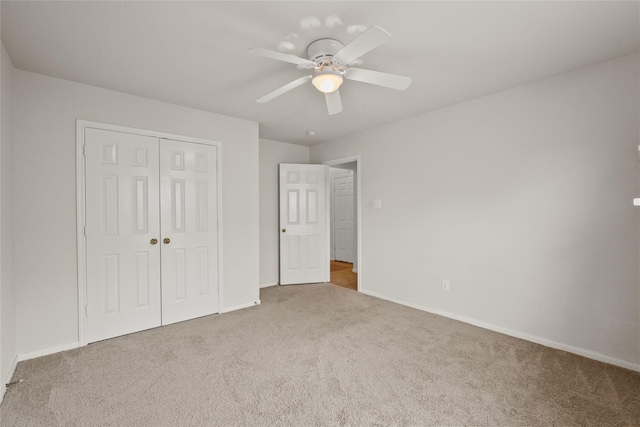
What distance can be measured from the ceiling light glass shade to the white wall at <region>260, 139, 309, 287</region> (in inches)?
113

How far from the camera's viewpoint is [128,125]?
9.51 feet

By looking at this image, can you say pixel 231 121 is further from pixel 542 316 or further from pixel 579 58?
pixel 542 316

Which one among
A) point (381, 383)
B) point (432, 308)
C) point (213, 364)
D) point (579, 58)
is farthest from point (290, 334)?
point (579, 58)

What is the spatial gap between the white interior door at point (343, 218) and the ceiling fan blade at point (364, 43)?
521 cm

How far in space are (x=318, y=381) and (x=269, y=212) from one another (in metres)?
3.11

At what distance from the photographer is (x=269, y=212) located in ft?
15.8

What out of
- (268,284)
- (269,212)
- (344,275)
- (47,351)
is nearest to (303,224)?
(269,212)

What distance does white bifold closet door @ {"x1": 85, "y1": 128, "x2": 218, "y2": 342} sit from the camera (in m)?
2.73

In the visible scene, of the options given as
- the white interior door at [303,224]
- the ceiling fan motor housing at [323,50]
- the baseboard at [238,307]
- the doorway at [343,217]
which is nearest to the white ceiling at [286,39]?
the ceiling fan motor housing at [323,50]

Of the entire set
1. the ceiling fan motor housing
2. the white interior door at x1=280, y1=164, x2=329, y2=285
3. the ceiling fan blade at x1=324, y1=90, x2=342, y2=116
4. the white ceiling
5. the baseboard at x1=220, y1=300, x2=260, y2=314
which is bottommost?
the baseboard at x1=220, y1=300, x2=260, y2=314

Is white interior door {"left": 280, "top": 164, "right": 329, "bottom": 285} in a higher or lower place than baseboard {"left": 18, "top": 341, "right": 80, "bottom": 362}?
higher

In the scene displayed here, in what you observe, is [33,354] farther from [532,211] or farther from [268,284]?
[532,211]

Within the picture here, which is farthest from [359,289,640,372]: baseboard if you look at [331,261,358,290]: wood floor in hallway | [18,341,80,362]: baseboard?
[18,341,80,362]: baseboard

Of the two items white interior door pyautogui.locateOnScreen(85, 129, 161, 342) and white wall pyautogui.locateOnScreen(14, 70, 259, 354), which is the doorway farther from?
white wall pyautogui.locateOnScreen(14, 70, 259, 354)
